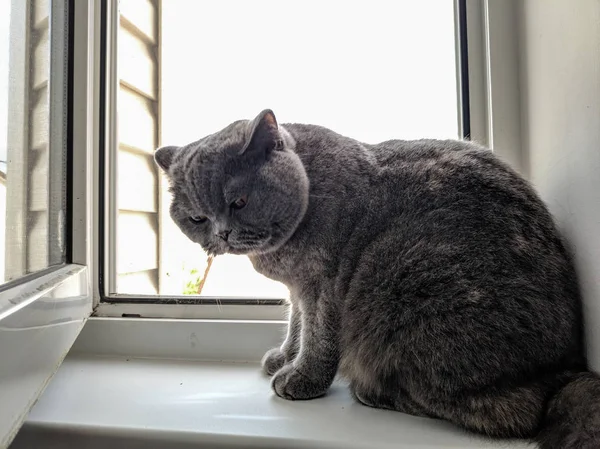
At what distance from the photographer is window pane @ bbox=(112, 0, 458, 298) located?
45.1 inches

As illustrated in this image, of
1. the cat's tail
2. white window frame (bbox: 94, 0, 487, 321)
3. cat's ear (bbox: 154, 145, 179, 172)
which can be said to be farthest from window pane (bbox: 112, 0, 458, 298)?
the cat's tail

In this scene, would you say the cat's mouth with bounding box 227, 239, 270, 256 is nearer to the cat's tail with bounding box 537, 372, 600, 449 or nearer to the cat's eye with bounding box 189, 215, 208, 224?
the cat's eye with bounding box 189, 215, 208, 224

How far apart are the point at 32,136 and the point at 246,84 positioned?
19.4 inches

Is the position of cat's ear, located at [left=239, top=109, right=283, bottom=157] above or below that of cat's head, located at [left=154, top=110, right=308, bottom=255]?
above

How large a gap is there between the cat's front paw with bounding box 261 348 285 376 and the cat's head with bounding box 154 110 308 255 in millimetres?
229

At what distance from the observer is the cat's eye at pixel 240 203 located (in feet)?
2.89

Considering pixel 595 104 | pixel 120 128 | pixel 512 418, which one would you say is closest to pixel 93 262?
pixel 120 128

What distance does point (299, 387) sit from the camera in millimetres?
863

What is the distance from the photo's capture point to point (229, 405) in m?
0.85

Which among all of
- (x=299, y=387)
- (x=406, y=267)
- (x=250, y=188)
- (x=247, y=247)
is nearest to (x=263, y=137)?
(x=250, y=188)

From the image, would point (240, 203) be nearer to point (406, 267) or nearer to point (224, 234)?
point (224, 234)

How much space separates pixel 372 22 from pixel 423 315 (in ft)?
2.46

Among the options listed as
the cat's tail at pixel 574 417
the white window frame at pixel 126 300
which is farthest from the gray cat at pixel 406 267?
the white window frame at pixel 126 300

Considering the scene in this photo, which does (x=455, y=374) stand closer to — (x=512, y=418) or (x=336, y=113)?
(x=512, y=418)
